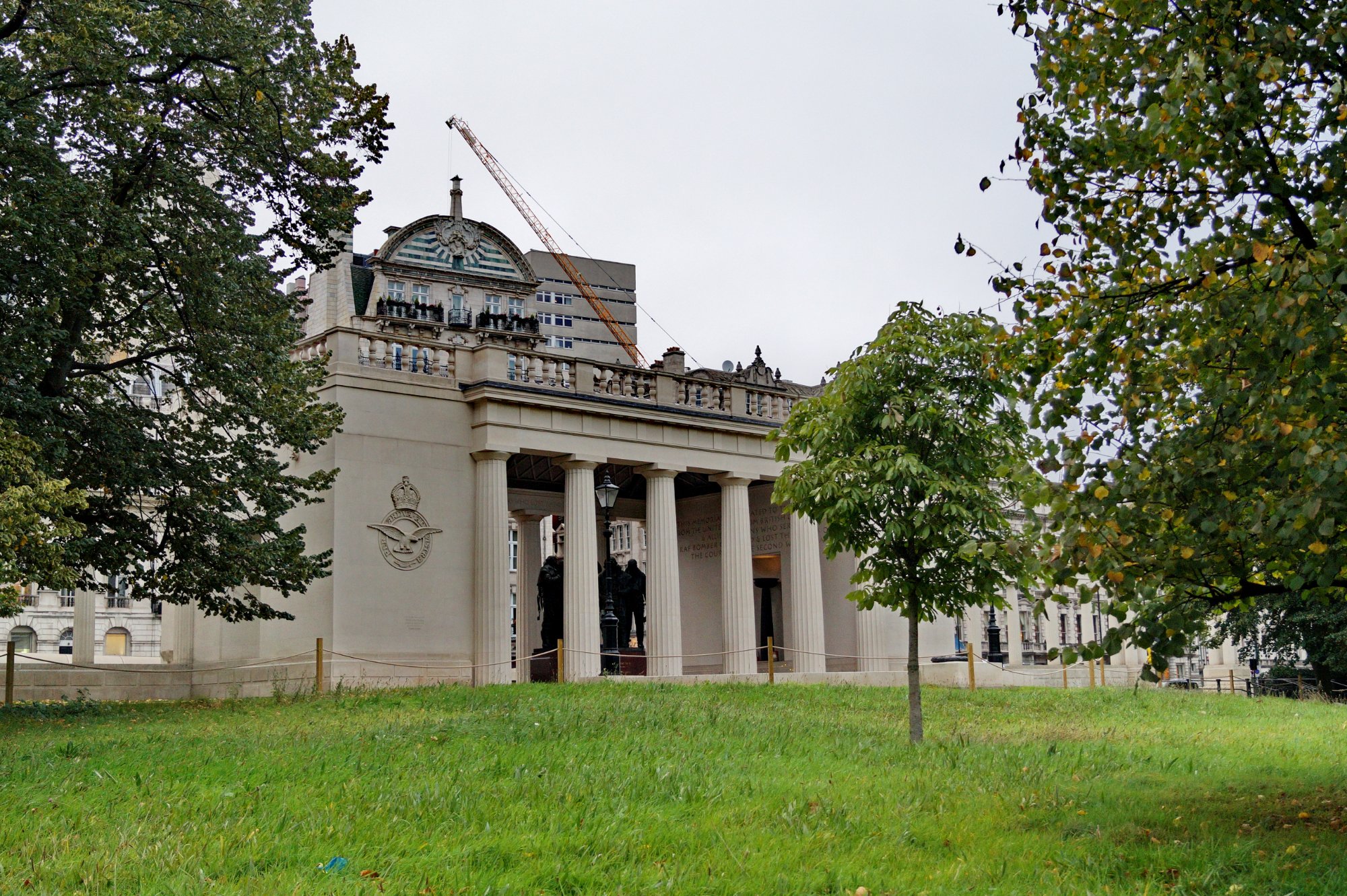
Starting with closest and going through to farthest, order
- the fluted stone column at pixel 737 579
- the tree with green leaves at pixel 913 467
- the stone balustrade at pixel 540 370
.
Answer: the tree with green leaves at pixel 913 467 → the stone balustrade at pixel 540 370 → the fluted stone column at pixel 737 579

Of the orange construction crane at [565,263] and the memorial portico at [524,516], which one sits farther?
the orange construction crane at [565,263]

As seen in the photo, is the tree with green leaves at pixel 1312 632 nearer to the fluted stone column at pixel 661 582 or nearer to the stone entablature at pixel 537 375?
the stone entablature at pixel 537 375

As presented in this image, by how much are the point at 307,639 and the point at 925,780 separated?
736 inches

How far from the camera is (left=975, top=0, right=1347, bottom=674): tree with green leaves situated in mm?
8672

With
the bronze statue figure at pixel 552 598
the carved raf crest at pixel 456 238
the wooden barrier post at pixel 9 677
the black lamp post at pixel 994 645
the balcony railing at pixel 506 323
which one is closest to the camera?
the wooden barrier post at pixel 9 677

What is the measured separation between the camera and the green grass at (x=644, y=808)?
894 cm

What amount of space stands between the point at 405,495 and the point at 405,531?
2.64 ft

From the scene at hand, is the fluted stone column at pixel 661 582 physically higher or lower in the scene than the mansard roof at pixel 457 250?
lower

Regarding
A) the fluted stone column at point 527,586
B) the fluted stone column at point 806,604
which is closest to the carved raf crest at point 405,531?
the fluted stone column at point 527,586

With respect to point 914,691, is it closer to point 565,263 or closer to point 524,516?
point 524,516

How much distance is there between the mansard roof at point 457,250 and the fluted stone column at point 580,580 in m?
46.9

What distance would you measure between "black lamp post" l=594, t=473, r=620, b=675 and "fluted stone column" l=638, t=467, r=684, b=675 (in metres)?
1.01

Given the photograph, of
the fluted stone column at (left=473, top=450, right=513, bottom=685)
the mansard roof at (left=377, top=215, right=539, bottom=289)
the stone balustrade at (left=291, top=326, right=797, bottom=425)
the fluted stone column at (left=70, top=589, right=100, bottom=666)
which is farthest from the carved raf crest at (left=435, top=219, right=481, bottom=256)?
the fluted stone column at (left=473, top=450, right=513, bottom=685)

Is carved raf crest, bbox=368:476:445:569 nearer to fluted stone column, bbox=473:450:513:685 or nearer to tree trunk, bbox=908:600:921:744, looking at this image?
fluted stone column, bbox=473:450:513:685
